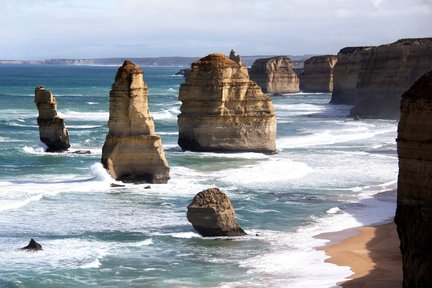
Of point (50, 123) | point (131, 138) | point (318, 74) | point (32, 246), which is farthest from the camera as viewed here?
point (318, 74)

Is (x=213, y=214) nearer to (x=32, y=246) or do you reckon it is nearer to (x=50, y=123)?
(x=32, y=246)

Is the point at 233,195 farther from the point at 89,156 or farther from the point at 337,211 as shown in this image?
the point at 89,156

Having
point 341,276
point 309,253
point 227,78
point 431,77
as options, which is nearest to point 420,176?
point 431,77

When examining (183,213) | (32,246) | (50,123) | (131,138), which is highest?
(131,138)

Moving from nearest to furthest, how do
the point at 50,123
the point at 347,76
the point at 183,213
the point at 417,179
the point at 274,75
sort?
the point at 417,179 → the point at 183,213 → the point at 50,123 → the point at 347,76 → the point at 274,75

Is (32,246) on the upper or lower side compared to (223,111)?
lower

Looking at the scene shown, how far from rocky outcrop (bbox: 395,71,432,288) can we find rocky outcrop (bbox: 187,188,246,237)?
9.98 meters

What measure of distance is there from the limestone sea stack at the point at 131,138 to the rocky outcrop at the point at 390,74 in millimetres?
44015

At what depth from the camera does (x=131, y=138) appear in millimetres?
38000

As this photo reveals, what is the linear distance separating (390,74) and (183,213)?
5125 centimetres

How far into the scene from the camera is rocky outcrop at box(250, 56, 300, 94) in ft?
425

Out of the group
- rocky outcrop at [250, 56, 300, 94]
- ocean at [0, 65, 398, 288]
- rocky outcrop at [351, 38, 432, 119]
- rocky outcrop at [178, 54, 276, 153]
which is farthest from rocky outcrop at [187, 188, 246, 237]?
rocky outcrop at [250, 56, 300, 94]

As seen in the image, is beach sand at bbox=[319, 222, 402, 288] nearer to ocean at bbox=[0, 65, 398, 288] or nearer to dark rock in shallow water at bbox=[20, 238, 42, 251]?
ocean at bbox=[0, 65, 398, 288]

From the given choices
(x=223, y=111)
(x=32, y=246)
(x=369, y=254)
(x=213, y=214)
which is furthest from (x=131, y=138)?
(x=369, y=254)
